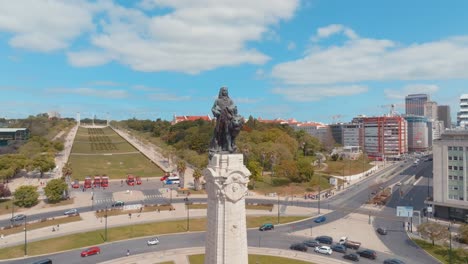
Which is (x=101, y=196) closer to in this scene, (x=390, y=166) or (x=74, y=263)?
(x=74, y=263)

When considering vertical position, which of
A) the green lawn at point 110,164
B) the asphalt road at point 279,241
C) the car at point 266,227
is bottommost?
the asphalt road at point 279,241

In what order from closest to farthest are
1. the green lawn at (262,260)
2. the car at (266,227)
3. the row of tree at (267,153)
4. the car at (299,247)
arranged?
the green lawn at (262,260) → the car at (299,247) → the car at (266,227) → the row of tree at (267,153)

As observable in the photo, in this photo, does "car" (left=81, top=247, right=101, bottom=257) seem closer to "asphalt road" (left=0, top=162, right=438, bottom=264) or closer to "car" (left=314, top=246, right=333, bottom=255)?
"asphalt road" (left=0, top=162, right=438, bottom=264)

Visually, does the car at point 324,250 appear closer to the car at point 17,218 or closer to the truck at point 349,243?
the truck at point 349,243

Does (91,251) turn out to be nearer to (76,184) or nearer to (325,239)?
(325,239)

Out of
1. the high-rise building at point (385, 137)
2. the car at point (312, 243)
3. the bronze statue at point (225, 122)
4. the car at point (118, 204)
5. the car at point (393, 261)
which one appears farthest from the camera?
the high-rise building at point (385, 137)

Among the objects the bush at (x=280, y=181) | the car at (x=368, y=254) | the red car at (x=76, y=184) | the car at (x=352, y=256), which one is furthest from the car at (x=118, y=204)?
the car at (x=368, y=254)

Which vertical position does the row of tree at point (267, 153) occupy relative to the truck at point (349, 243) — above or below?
above
